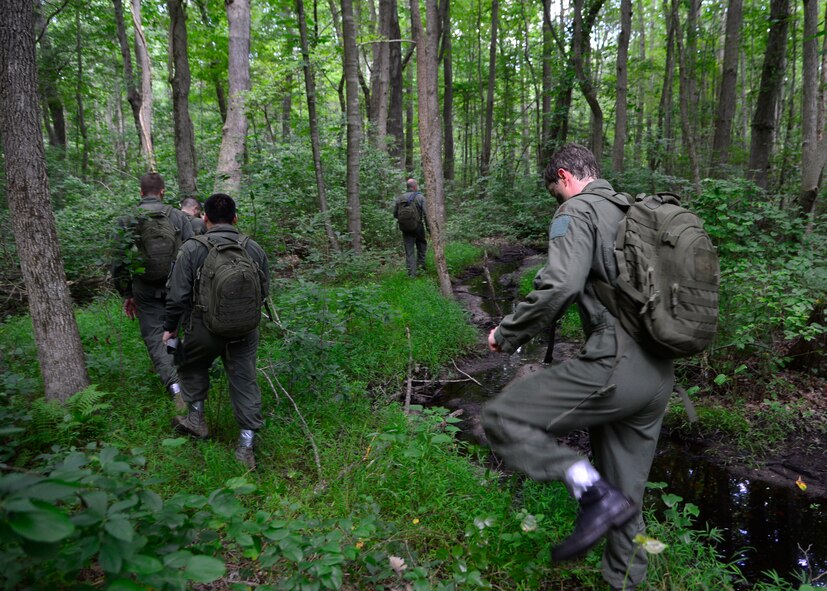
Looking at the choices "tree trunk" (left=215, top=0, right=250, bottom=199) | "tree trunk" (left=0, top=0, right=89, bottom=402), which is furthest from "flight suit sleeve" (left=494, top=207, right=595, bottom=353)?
"tree trunk" (left=215, top=0, right=250, bottom=199)

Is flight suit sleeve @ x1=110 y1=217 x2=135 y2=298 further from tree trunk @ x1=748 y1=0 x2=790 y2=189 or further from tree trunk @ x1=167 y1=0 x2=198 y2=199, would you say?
tree trunk @ x1=748 y1=0 x2=790 y2=189

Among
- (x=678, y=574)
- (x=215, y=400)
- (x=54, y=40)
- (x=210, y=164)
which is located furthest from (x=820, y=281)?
(x=54, y=40)

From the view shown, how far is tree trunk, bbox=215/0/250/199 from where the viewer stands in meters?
8.38

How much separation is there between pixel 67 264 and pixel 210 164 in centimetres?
568

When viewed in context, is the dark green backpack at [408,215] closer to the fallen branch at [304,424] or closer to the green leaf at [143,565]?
the fallen branch at [304,424]

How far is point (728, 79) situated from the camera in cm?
1130

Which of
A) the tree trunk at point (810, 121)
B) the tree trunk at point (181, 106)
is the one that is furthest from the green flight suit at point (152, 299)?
the tree trunk at point (810, 121)

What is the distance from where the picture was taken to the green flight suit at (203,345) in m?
3.72

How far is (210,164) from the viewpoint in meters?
11.3

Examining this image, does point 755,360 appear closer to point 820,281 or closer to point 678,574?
point 820,281

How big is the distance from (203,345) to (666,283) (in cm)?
324

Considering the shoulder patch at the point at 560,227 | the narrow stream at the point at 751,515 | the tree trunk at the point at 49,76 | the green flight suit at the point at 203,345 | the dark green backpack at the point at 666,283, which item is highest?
the tree trunk at the point at 49,76

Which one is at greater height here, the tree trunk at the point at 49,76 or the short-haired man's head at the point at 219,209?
the tree trunk at the point at 49,76

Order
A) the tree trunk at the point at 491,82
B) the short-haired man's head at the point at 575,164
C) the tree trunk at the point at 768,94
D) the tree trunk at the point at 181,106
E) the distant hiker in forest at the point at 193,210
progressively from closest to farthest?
the short-haired man's head at the point at 575,164
the distant hiker in forest at the point at 193,210
the tree trunk at the point at 181,106
the tree trunk at the point at 768,94
the tree trunk at the point at 491,82
